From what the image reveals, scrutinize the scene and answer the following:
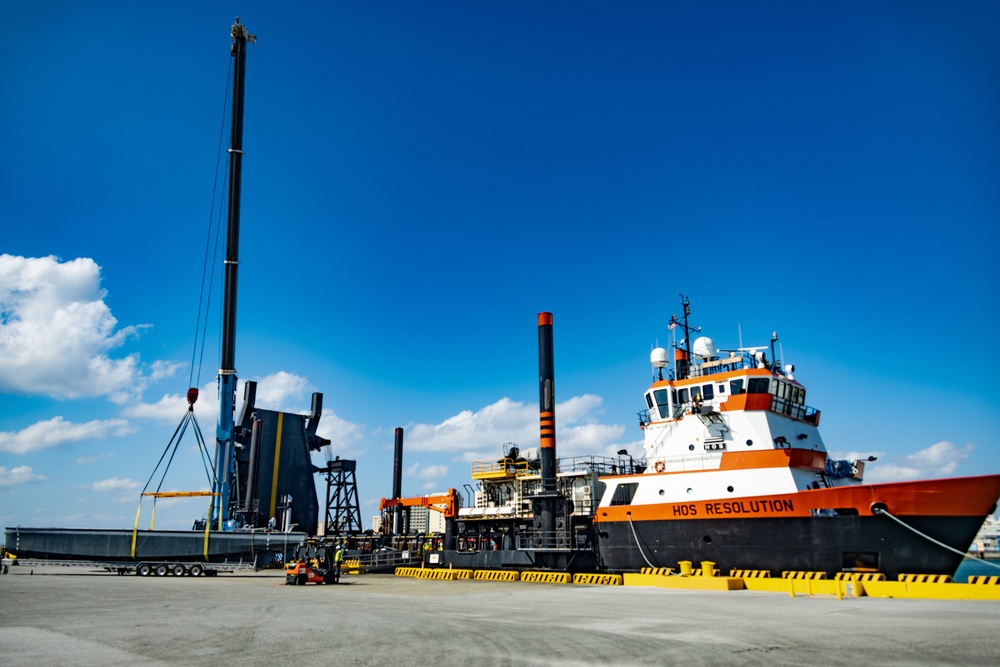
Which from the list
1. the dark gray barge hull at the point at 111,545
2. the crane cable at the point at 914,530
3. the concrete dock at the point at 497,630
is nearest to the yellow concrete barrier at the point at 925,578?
the crane cable at the point at 914,530

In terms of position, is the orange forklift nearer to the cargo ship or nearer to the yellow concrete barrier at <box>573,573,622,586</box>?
the cargo ship

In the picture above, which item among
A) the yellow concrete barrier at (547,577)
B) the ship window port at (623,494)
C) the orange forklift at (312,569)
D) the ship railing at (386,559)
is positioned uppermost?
the ship window port at (623,494)

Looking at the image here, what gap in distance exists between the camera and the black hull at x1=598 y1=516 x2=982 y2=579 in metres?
20.2

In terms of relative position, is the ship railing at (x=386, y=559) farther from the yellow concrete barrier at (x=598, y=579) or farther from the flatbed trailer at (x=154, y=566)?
the yellow concrete barrier at (x=598, y=579)

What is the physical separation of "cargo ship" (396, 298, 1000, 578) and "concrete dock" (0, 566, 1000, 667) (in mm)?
3291

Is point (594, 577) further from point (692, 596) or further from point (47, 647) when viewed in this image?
point (47, 647)

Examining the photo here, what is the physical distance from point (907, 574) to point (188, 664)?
20664mm

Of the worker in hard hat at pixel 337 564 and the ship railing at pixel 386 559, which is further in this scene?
the ship railing at pixel 386 559

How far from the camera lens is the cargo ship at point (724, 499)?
20.5 m

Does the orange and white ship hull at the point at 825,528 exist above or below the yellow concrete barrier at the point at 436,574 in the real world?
above

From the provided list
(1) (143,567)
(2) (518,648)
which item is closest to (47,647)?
(2) (518,648)

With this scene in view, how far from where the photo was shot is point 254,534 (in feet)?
130

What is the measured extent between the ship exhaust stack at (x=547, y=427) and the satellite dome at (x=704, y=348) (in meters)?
6.61

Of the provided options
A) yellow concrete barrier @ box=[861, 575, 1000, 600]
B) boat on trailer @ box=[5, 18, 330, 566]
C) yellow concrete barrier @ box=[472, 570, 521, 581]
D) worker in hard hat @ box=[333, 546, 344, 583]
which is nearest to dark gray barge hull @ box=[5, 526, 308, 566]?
boat on trailer @ box=[5, 18, 330, 566]
